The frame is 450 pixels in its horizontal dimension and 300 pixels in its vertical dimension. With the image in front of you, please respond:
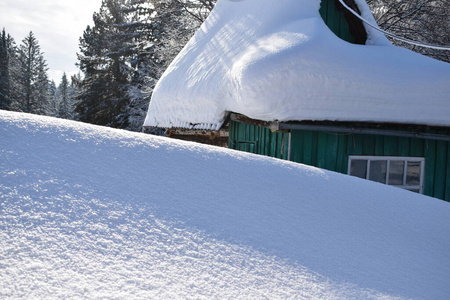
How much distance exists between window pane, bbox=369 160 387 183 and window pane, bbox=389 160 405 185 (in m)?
0.12

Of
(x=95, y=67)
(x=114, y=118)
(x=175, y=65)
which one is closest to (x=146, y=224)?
(x=175, y=65)

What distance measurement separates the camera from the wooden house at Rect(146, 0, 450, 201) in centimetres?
496

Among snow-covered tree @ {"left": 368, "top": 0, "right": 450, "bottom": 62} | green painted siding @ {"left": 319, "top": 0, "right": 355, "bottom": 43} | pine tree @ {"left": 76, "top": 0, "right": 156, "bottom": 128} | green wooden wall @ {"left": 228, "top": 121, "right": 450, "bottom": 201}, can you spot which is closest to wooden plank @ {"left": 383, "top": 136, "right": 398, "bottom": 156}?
green wooden wall @ {"left": 228, "top": 121, "right": 450, "bottom": 201}

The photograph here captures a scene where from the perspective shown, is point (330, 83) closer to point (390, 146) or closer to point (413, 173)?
point (390, 146)

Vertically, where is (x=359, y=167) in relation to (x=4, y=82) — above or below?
below

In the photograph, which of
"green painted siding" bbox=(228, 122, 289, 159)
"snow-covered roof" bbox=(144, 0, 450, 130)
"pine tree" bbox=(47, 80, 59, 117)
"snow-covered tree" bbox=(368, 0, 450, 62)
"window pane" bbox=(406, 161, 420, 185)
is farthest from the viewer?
"pine tree" bbox=(47, 80, 59, 117)

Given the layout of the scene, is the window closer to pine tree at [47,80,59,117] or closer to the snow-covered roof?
the snow-covered roof

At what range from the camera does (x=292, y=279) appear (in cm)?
155

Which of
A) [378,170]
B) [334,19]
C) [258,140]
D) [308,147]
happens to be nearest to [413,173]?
[378,170]

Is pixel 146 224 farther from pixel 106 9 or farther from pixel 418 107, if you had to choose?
pixel 106 9

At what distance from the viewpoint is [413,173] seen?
6047 millimetres

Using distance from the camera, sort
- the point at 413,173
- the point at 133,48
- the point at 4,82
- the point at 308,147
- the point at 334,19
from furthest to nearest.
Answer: the point at 4,82
the point at 133,48
the point at 334,19
the point at 413,173
the point at 308,147

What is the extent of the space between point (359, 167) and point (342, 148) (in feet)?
1.51

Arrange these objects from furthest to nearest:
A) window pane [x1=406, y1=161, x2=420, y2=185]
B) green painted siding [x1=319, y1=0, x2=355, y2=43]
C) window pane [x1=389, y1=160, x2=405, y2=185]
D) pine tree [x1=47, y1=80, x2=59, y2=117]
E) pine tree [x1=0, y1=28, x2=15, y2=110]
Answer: pine tree [x1=47, y1=80, x2=59, y2=117] → pine tree [x1=0, y1=28, x2=15, y2=110] → green painted siding [x1=319, y1=0, x2=355, y2=43] → window pane [x1=406, y1=161, x2=420, y2=185] → window pane [x1=389, y1=160, x2=405, y2=185]
